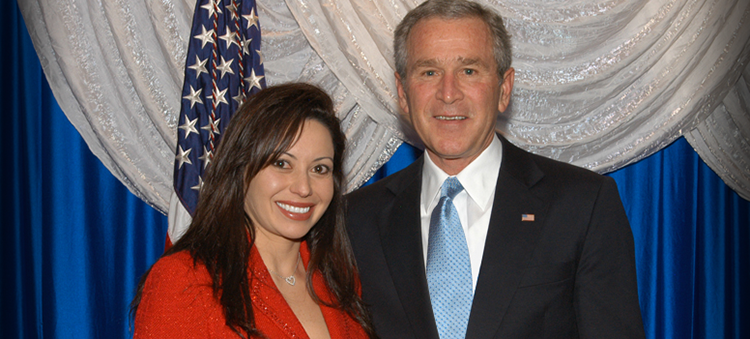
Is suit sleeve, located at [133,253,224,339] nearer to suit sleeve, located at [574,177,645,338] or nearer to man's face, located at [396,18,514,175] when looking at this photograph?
man's face, located at [396,18,514,175]

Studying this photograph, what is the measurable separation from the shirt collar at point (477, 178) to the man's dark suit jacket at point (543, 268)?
0.16ft

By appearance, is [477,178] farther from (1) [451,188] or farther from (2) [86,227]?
(2) [86,227]

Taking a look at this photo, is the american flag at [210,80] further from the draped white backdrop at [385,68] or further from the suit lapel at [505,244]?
the suit lapel at [505,244]

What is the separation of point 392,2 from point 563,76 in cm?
90

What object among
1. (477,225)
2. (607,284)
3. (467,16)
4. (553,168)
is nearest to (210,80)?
(467,16)

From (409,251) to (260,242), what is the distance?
1.44 feet

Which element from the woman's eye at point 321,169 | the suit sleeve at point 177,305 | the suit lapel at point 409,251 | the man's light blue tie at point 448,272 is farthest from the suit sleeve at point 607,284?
the suit sleeve at point 177,305

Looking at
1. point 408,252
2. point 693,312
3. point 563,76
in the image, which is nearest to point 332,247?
point 408,252

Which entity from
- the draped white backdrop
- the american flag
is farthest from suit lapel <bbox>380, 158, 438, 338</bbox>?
the american flag

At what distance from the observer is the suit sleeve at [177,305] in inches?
58.4

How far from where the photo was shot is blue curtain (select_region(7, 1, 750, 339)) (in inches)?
119

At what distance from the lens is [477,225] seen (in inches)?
69.4

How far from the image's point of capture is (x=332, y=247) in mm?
1957

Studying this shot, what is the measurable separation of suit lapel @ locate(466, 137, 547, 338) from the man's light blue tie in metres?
0.05
